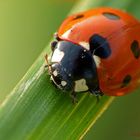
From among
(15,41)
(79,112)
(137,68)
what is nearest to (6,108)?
(79,112)

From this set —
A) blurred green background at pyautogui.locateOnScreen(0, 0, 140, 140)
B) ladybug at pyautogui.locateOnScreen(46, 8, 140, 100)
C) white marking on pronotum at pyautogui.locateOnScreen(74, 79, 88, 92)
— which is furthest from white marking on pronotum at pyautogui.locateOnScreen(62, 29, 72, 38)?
blurred green background at pyautogui.locateOnScreen(0, 0, 140, 140)

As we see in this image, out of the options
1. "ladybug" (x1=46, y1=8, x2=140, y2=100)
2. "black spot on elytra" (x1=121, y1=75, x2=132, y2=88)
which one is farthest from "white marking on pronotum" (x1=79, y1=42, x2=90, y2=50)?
"black spot on elytra" (x1=121, y1=75, x2=132, y2=88)

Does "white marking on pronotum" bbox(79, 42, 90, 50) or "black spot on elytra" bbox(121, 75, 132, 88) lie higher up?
"white marking on pronotum" bbox(79, 42, 90, 50)

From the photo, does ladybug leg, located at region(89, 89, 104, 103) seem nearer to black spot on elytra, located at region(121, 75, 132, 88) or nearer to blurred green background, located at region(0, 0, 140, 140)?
black spot on elytra, located at region(121, 75, 132, 88)

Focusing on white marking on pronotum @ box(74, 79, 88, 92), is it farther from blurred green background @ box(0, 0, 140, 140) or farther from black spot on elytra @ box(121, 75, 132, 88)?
blurred green background @ box(0, 0, 140, 140)

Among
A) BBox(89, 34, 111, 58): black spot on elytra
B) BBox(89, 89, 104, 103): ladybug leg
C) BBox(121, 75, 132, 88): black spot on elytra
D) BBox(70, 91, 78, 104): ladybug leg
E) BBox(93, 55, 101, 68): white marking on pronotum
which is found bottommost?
BBox(121, 75, 132, 88): black spot on elytra

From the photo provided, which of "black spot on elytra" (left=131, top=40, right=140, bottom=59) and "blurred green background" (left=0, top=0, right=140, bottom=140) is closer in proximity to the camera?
"black spot on elytra" (left=131, top=40, right=140, bottom=59)

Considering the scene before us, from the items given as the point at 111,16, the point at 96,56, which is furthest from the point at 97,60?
the point at 111,16

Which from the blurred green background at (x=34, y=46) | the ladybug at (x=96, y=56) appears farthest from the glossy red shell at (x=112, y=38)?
the blurred green background at (x=34, y=46)
